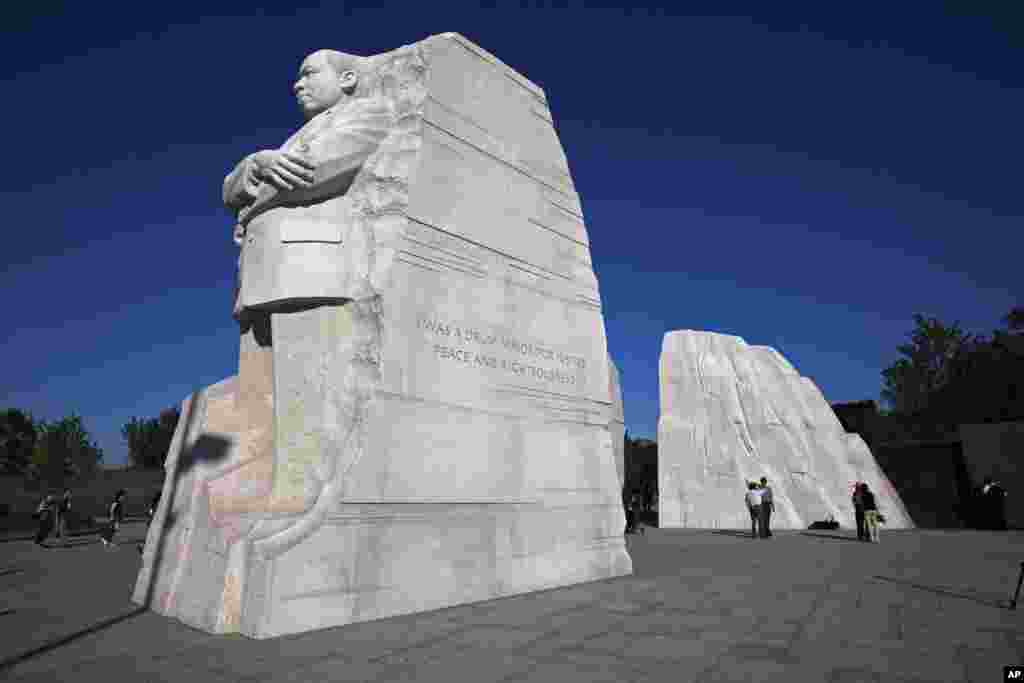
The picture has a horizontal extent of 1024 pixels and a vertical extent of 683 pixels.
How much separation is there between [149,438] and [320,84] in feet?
234

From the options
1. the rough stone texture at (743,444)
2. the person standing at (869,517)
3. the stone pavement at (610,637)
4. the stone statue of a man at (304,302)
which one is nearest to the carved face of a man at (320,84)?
the stone statue of a man at (304,302)

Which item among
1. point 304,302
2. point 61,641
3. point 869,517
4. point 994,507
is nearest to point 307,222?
point 304,302

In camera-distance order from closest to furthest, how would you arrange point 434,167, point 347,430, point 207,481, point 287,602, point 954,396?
point 287,602
point 347,430
point 207,481
point 434,167
point 954,396

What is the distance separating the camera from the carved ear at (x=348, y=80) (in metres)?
7.01

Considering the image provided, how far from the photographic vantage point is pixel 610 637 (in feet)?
14.5

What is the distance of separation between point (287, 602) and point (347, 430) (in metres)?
1.52

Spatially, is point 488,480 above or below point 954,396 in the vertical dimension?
below

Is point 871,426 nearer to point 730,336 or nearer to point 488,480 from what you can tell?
point 730,336

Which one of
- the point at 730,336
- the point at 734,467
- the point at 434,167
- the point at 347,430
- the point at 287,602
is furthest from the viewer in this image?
the point at 730,336

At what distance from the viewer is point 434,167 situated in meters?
6.57

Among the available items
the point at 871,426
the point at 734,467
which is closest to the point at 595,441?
the point at 734,467

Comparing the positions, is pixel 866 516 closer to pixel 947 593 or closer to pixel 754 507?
pixel 754 507

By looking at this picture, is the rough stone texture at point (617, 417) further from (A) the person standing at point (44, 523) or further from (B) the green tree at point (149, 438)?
(B) the green tree at point (149, 438)

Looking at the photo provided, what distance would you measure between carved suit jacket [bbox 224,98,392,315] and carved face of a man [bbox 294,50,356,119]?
A: 26.0 inches
